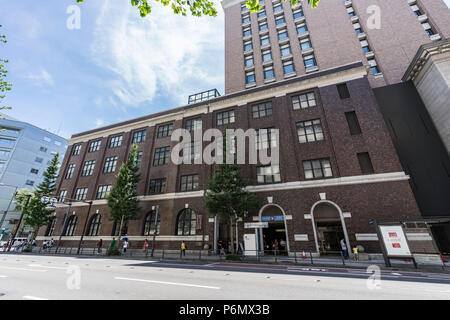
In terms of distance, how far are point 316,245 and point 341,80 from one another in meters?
19.1

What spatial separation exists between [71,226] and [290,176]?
34409 millimetres

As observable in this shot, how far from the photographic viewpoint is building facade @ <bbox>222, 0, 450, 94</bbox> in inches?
1078

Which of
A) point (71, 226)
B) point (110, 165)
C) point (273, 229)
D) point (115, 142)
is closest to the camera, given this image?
point (273, 229)

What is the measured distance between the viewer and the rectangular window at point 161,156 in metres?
28.9

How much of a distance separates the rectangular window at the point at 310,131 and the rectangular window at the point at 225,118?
925 centimetres

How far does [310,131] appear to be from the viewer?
22.5m

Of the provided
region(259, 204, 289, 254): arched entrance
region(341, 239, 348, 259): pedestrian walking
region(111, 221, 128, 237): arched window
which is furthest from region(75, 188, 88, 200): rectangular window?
region(341, 239, 348, 259): pedestrian walking

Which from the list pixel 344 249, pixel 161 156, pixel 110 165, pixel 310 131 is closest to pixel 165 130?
pixel 161 156

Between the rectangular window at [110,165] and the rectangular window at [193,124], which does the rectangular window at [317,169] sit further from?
the rectangular window at [110,165]

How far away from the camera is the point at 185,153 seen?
1100 inches

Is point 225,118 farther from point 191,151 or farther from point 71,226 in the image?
point 71,226

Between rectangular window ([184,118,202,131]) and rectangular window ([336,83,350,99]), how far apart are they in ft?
61.9

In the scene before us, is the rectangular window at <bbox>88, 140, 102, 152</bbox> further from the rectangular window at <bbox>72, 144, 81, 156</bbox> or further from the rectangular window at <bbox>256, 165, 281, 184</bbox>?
the rectangular window at <bbox>256, 165, 281, 184</bbox>
